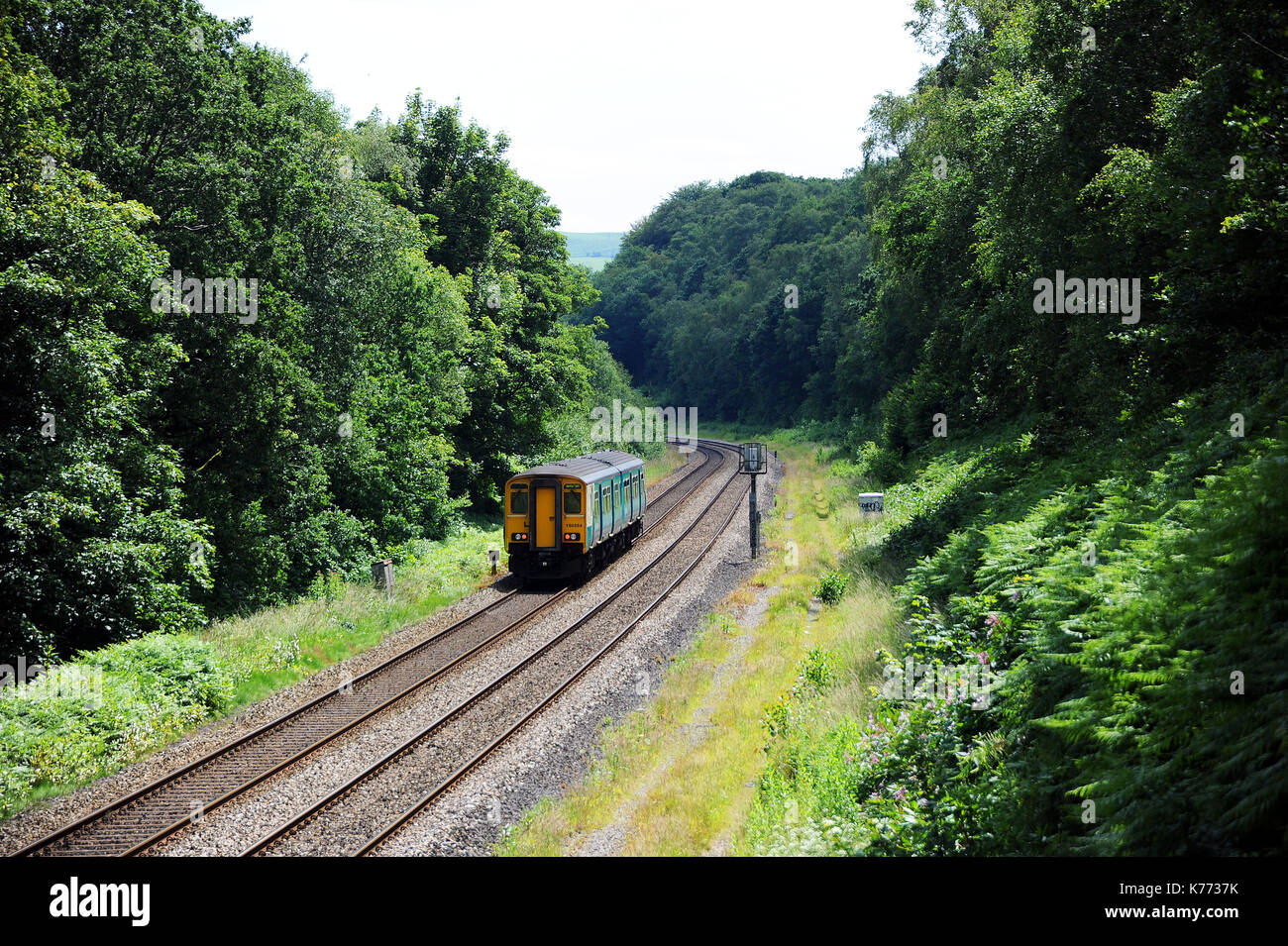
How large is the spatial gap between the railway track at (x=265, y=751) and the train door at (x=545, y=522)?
2.39m

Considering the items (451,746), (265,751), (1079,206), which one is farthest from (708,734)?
(1079,206)

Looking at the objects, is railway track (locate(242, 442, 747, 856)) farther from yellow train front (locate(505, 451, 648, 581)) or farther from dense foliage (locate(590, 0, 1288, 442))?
dense foliage (locate(590, 0, 1288, 442))

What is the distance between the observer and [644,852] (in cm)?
895

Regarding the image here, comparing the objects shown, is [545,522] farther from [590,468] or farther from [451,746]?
[451,746]

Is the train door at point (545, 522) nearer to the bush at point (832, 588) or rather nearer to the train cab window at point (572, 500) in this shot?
the train cab window at point (572, 500)

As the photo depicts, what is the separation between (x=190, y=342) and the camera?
1850cm

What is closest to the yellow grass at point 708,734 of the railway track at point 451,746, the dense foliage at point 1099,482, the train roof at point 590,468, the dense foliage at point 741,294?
the dense foliage at point 1099,482

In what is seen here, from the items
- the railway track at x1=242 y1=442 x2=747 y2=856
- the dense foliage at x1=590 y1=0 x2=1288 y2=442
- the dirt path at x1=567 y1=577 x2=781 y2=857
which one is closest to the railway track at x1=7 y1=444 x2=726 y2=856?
the railway track at x1=242 y1=442 x2=747 y2=856

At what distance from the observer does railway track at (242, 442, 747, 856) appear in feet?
32.5

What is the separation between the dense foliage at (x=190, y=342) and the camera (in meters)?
14.0

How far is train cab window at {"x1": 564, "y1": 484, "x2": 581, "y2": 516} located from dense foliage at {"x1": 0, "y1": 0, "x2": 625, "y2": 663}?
6.41m
